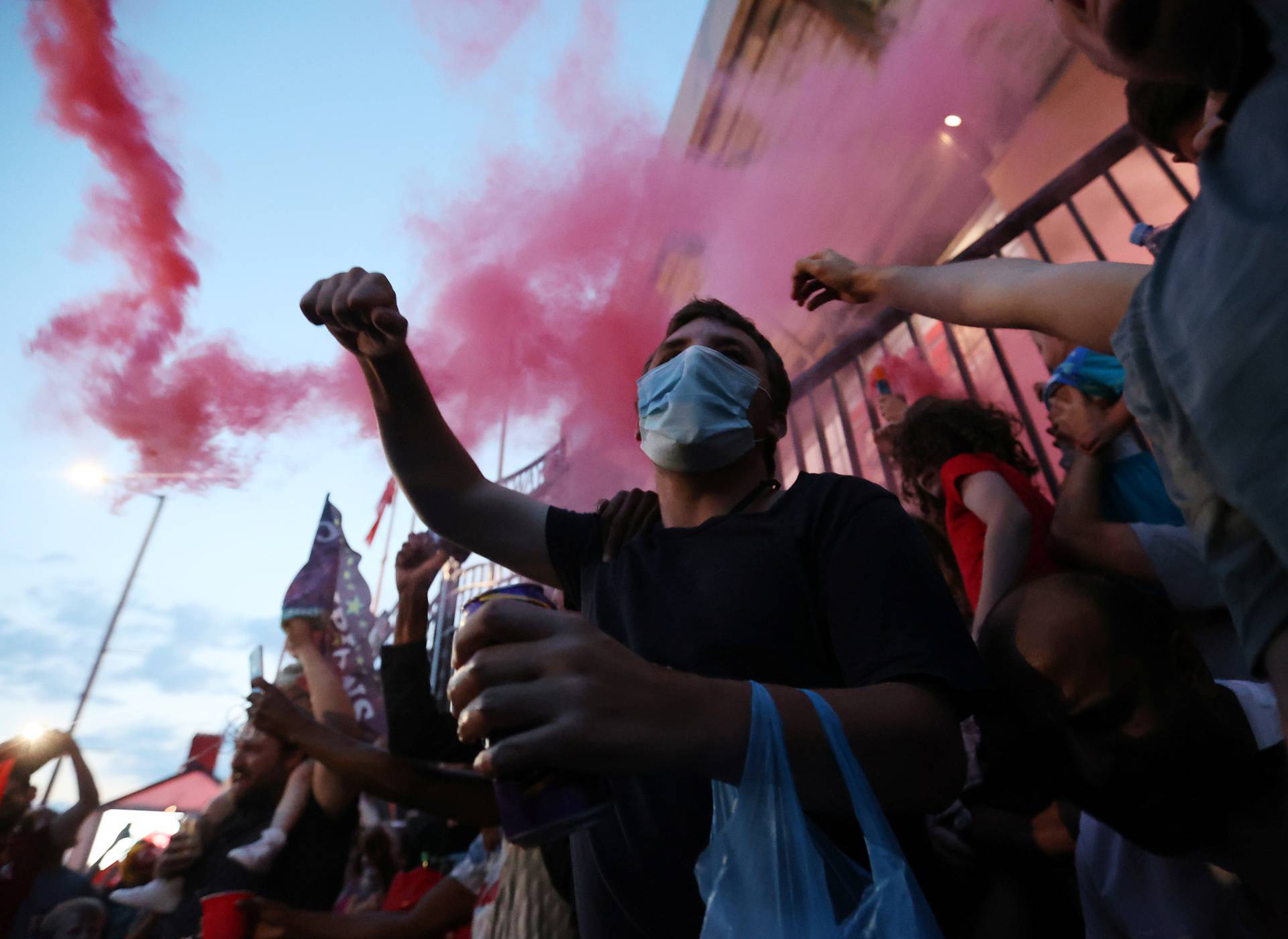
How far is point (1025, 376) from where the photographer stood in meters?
4.78

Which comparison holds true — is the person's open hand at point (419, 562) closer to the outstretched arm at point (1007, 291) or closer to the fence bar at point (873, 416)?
the outstretched arm at point (1007, 291)

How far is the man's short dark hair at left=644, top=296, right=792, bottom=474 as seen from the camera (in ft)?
5.48

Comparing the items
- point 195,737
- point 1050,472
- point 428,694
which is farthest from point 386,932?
point 195,737

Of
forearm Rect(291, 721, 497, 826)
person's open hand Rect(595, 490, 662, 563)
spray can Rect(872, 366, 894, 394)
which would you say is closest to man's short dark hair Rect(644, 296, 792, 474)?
person's open hand Rect(595, 490, 662, 563)

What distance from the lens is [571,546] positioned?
146 centimetres

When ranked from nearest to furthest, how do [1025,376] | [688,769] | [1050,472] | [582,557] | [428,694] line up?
1. [688,769]
2. [582,557]
3. [428,694]
4. [1050,472]
5. [1025,376]

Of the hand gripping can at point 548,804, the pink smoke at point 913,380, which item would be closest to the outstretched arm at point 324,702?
the hand gripping can at point 548,804

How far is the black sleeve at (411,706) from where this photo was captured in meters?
2.30

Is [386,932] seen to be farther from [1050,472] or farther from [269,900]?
[1050,472]

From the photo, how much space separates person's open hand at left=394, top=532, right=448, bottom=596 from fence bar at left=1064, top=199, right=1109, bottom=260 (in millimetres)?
2808

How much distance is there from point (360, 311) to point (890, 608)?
1.06 meters

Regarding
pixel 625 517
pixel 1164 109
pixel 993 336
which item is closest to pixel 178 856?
pixel 625 517

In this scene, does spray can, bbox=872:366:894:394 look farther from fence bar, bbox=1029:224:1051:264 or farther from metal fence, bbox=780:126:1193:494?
fence bar, bbox=1029:224:1051:264

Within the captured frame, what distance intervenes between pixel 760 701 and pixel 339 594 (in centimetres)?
402
